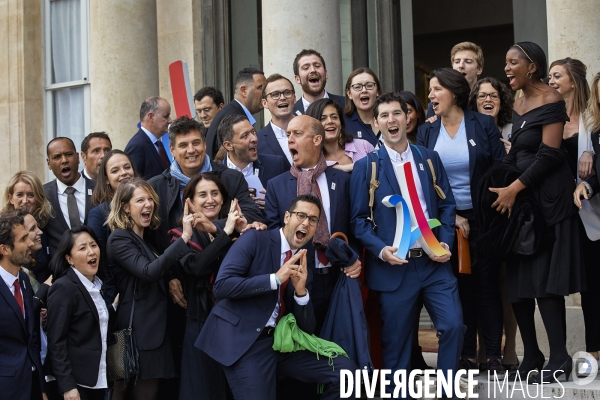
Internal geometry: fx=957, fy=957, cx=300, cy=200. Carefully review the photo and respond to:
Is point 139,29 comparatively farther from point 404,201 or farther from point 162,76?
point 404,201

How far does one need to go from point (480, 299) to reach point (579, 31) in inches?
119

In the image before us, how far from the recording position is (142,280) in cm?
677

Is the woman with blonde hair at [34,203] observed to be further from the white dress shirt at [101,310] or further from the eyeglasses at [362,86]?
the eyeglasses at [362,86]

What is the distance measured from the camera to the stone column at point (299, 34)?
9.39 m

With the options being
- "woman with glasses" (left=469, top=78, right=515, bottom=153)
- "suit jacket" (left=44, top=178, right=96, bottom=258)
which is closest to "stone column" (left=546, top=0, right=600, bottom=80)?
"woman with glasses" (left=469, top=78, right=515, bottom=153)

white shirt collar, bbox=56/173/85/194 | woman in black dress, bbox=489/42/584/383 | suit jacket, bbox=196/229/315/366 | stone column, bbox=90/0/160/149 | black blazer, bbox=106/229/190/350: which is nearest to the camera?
suit jacket, bbox=196/229/315/366

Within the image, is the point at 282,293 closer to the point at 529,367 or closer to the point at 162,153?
the point at 529,367

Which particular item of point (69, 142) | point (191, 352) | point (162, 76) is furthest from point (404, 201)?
point (162, 76)

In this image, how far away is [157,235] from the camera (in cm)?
712

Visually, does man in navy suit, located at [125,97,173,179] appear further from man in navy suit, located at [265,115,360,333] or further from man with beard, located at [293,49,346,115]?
man in navy suit, located at [265,115,360,333]

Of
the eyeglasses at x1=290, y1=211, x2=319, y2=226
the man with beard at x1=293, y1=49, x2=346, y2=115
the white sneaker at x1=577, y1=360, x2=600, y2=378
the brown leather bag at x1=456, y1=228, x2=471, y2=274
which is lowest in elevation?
the white sneaker at x1=577, y1=360, x2=600, y2=378

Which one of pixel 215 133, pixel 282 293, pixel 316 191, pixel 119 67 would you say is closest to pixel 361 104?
pixel 316 191

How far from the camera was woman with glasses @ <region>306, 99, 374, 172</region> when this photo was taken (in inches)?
283

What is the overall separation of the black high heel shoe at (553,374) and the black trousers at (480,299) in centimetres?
45
